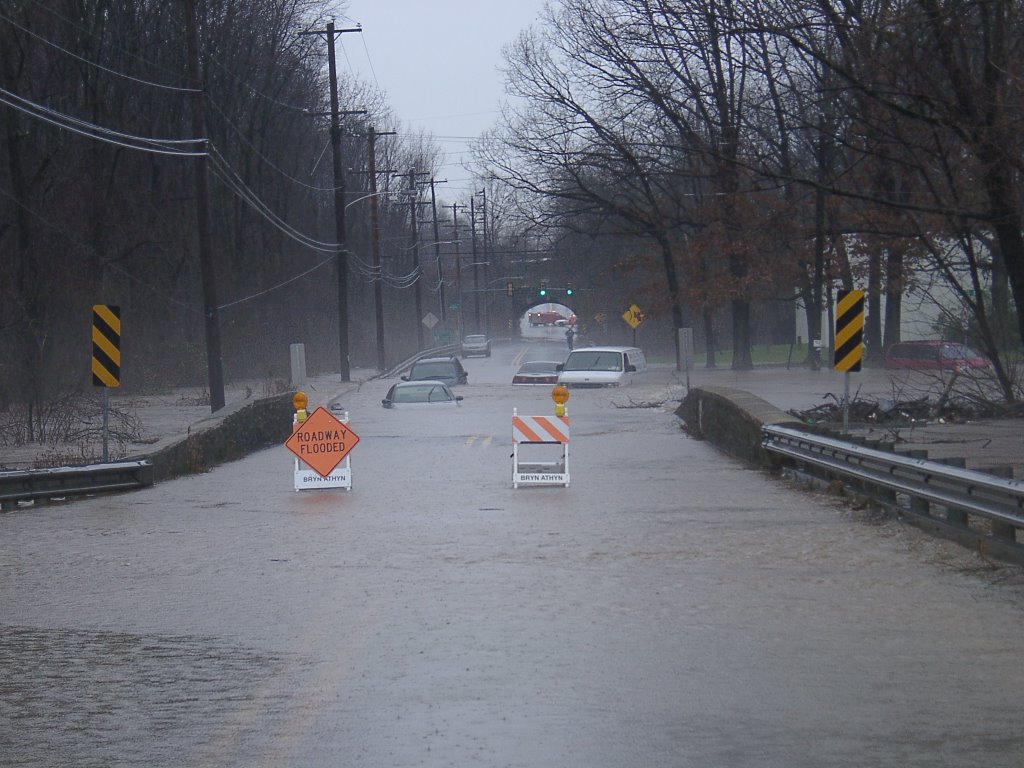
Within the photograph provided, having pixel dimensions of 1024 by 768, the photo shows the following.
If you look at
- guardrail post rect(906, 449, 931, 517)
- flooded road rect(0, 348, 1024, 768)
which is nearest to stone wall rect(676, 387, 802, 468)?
flooded road rect(0, 348, 1024, 768)

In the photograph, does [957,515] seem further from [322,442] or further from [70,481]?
[70,481]

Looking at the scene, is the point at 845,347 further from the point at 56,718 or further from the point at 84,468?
the point at 56,718

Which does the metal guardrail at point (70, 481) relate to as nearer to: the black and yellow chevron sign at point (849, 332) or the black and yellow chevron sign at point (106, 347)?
the black and yellow chevron sign at point (106, 347)

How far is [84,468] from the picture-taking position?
53.9ft

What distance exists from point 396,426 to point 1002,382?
13.1 metres

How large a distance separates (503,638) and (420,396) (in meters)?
28.2

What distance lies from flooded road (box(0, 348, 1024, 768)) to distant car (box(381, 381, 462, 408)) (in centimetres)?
2066

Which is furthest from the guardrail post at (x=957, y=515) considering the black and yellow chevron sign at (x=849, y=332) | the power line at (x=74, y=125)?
the power line at (x=74, y=125)

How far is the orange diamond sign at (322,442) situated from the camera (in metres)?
16.5

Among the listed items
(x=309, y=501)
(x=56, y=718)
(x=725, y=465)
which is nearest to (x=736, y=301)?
(x=725, y=465)

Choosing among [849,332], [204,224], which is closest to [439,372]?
[204,224]

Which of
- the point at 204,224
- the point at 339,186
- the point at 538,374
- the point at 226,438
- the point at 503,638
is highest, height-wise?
the point at 339,186

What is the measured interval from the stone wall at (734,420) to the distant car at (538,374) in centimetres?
1736

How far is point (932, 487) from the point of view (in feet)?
37.7
